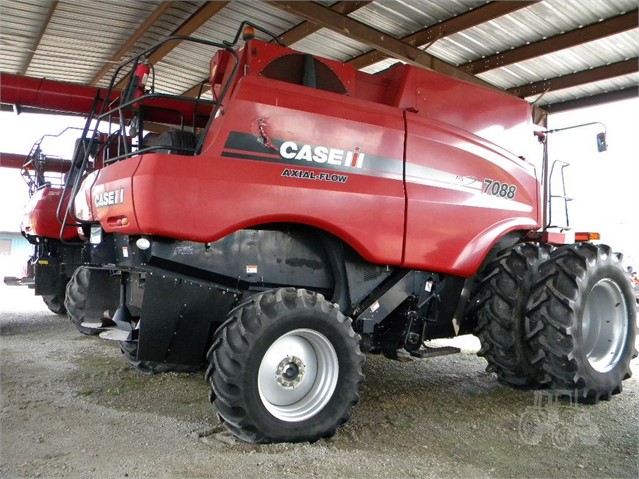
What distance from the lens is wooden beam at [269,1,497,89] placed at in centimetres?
613

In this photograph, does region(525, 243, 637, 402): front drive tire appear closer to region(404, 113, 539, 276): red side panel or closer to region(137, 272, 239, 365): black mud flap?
region(404, 113, 539, 276): red side panel

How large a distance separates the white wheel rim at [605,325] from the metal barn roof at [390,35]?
3.31m

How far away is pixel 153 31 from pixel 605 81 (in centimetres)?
673

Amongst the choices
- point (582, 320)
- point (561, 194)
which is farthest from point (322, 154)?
point (561, 194)

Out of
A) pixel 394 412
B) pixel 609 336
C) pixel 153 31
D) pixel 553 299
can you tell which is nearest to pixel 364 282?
pixel 394 412

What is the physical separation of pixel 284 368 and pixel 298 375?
0.11 m

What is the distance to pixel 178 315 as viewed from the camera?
11.1ft

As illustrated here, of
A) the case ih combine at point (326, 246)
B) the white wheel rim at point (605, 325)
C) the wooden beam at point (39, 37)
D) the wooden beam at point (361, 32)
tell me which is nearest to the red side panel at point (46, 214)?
the wooden beam at point (39, 37)

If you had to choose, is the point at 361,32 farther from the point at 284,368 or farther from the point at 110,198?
the point at 284,368

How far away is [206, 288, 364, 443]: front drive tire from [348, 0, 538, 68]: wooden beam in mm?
4537

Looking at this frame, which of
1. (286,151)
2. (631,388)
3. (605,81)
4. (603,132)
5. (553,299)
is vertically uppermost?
(605,81)

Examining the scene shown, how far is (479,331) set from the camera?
4391 millimetres

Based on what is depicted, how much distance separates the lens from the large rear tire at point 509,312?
13.9 feet

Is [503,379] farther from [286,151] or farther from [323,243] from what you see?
[286,151]
